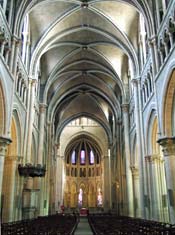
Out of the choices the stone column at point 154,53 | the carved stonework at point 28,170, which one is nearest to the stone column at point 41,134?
the carved stonework at point 28,170

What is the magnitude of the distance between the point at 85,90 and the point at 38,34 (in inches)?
623

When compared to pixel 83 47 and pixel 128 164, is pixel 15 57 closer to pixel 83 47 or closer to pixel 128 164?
pixel 83 47

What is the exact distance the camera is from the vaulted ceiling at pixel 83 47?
2348cm

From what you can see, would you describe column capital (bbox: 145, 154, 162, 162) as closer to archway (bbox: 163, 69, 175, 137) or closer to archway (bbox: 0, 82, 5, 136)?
archway (bbox: 163, 69, 175, 137)

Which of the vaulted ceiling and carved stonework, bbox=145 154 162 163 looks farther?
the vaulted ceiling

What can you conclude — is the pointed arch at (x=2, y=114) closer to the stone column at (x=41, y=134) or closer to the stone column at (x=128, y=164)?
the stone column at (x=41, y=134)

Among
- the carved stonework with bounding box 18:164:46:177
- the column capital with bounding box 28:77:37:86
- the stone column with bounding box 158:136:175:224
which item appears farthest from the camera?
the column capital with bounding box 28:77:37:86

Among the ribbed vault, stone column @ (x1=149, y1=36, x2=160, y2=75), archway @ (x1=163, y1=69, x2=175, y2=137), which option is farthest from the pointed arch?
stone column @ (x1=149, y1=36, x2=160, y2=75)

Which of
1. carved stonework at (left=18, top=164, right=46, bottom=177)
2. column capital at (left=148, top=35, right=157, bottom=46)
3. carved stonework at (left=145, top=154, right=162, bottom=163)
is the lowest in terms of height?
carved stonework at (left=18, top=164, right=46, bottom=177)

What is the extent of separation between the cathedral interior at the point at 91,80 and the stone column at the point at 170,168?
0.05 m

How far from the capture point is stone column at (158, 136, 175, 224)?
14.7 metres

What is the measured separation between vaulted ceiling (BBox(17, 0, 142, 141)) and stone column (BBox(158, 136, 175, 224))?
10.9m

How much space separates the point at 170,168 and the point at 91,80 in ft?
77.5

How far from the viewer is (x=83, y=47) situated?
28.8 meters
